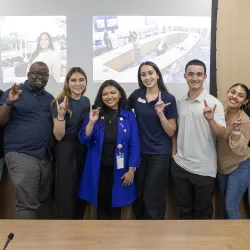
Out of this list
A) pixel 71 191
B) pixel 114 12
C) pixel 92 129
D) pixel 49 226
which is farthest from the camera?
pixel 114 12

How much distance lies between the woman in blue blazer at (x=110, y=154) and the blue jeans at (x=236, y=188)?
70 centimetres

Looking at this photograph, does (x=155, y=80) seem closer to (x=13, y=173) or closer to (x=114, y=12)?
(x=13, y=173)

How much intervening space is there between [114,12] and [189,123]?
179 cm

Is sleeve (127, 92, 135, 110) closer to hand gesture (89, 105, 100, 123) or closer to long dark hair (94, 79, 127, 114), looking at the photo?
long dark hair (94, 79, 127, 114)

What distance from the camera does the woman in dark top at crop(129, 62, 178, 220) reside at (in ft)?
7.80

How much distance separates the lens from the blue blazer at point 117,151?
2.30m

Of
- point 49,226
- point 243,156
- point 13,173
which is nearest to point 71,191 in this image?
point 13,173

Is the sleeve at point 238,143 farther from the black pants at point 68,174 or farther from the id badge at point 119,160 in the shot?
the black pants at point 68,174

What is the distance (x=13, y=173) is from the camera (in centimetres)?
237

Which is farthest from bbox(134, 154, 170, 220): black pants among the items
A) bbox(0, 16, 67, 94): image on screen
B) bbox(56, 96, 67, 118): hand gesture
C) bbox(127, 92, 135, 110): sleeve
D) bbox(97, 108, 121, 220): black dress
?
bbox(0, 16, 67, 94): image on screen

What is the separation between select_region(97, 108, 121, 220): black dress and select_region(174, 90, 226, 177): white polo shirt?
502mm

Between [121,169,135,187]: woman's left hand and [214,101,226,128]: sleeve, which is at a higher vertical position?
[214,101,226,128]: sleeve

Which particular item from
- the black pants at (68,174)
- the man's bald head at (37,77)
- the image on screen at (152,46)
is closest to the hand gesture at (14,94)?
the man's bald head at (37,77)

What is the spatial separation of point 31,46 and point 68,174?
1818 mm
